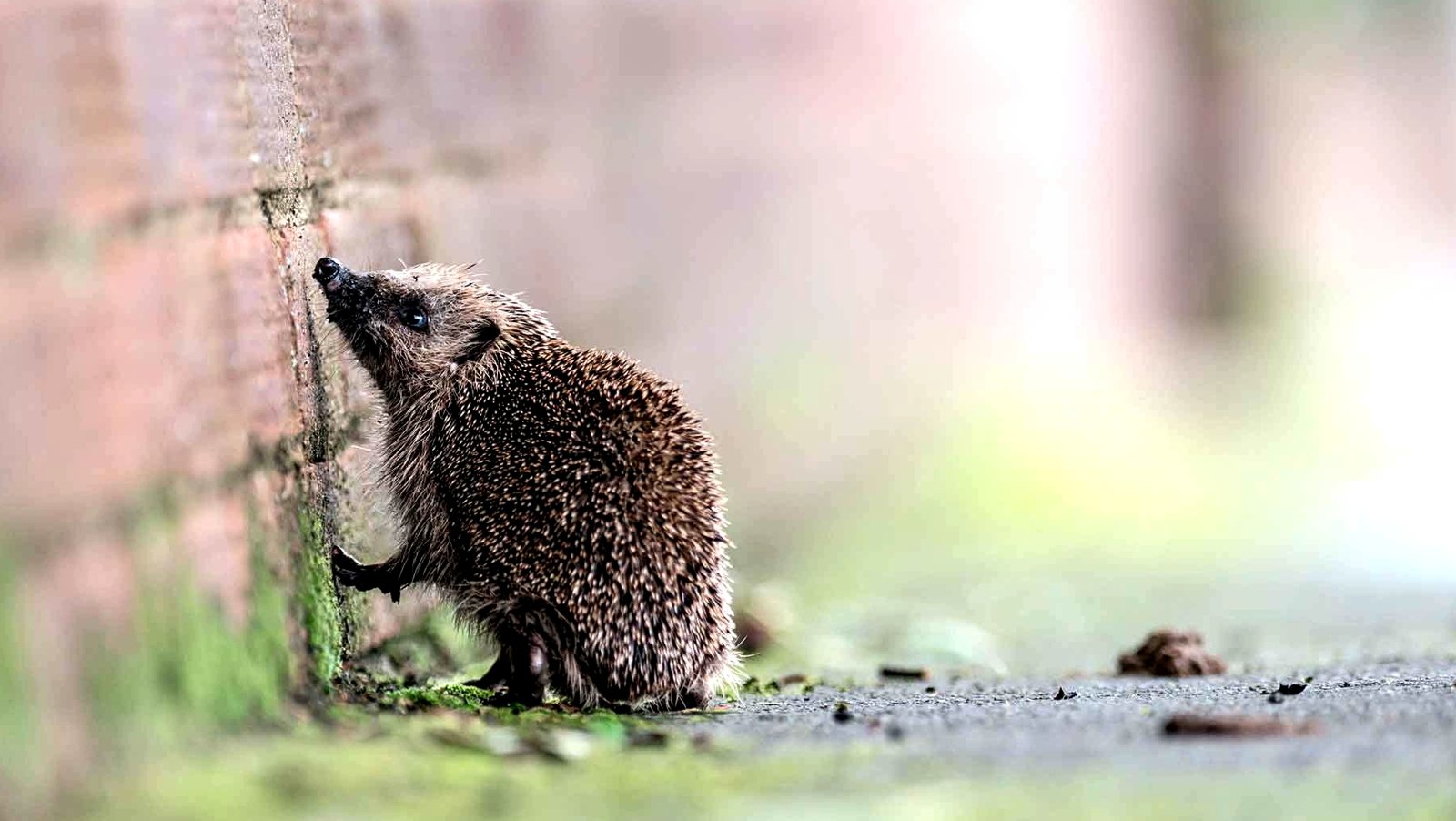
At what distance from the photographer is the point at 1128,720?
5418 millimetres

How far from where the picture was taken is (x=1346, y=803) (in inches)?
161

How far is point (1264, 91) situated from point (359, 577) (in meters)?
28.3

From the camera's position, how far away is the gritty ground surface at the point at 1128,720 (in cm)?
464

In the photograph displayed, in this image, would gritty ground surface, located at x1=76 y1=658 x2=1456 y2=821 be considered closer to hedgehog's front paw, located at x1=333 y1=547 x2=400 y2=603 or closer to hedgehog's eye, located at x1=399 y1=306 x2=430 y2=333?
hedgehog's front paw, located at x1=333 y1=547 x2=400 y2=603

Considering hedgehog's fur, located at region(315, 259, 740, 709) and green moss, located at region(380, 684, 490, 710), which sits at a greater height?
hedgehog's fur, located at region(315, 259, 740, 709)

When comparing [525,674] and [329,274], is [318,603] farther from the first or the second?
[329,274]

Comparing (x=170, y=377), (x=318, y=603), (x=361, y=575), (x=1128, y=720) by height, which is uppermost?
(x=170, y=377)

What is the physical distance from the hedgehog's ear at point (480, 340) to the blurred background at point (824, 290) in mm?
537

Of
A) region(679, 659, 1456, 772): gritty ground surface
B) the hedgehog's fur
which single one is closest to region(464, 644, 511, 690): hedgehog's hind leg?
the hedgehog's fur

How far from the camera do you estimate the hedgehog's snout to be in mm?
6504

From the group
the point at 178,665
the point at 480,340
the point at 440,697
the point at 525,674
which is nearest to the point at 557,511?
the point at 525,674

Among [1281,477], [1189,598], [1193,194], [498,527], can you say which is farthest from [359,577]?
[1193,194]

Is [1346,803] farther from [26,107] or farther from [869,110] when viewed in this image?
[869,110]

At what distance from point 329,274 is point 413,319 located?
0.56 m
